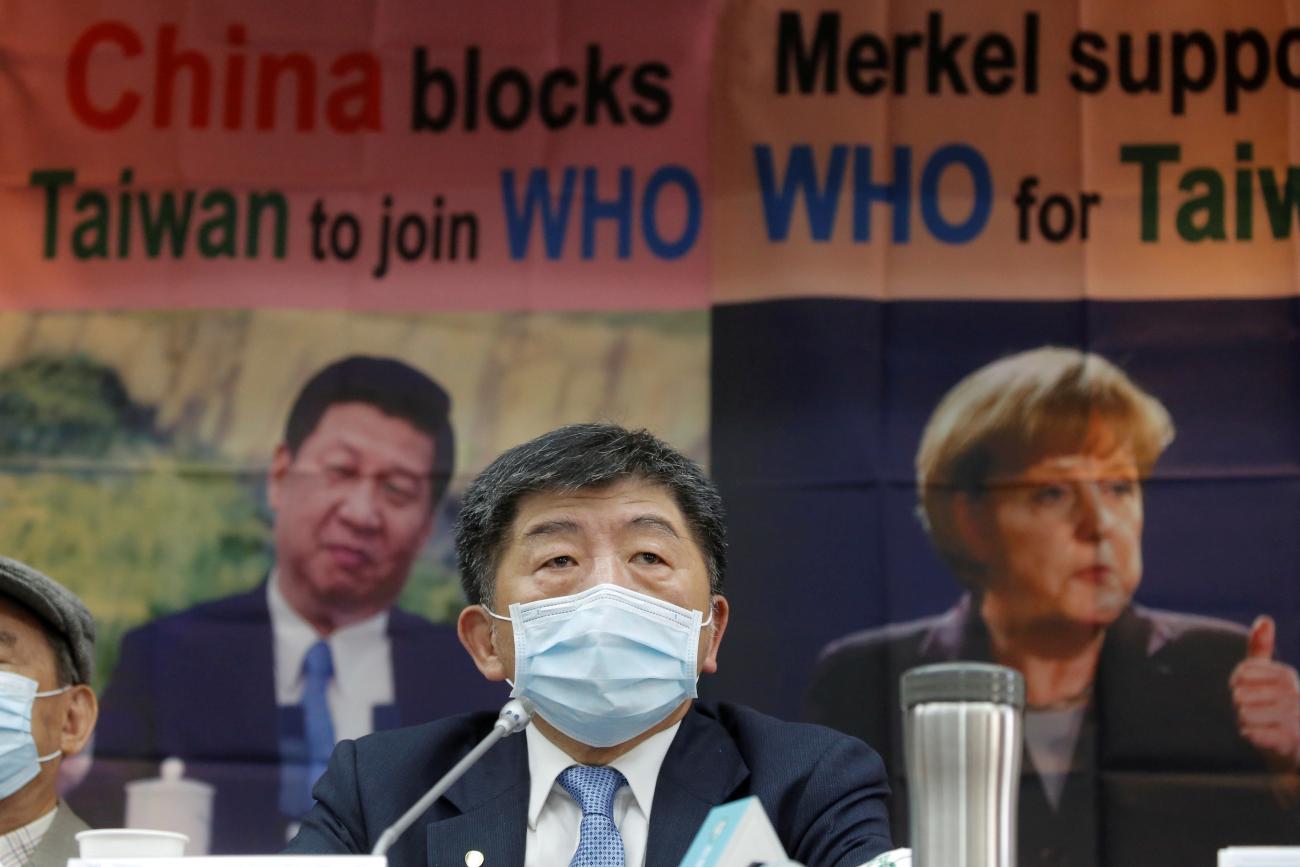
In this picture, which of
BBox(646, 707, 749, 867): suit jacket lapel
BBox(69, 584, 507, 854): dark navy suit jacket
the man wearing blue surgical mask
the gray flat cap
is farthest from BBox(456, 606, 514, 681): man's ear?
BBox(69, 584, 507, 854): dark navy suit jacket

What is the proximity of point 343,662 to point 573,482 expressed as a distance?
1.32m

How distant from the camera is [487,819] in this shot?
1.97 meters

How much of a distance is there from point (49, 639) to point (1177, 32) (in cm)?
232

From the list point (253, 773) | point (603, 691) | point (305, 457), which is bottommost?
point (253, 773)

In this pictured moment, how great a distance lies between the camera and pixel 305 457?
3.31 metres

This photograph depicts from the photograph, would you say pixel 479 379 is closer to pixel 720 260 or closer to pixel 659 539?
pixel 720 260

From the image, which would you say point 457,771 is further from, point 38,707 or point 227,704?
point 227,704

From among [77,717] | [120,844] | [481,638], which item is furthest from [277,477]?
[120,844]

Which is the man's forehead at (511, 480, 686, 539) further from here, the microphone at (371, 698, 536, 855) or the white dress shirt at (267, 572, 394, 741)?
the white dress shirt at (267, 572, 394, 741)

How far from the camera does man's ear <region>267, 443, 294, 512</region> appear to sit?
10.9 feet

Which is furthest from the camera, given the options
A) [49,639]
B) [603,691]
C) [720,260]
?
[720,260]

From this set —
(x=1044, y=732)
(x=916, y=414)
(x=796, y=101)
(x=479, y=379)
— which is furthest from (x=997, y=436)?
(x=479, y=379)

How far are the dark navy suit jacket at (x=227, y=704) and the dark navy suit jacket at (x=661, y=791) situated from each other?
1.08m

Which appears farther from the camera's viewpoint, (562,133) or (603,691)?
(562,133)
